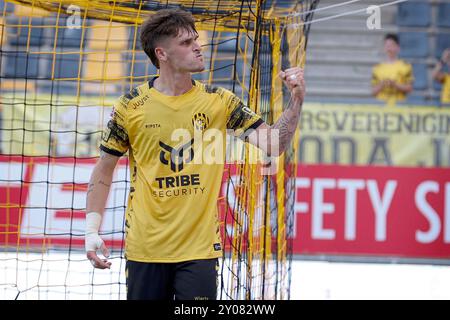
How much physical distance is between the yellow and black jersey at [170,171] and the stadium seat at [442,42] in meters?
9.68

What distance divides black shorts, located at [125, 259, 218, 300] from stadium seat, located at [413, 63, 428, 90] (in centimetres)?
941

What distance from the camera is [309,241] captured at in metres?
10.8

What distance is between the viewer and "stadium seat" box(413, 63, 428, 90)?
13.2 m

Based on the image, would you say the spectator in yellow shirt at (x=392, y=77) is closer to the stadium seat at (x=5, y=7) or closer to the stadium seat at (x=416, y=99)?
the stadium seat at (x=416, y=99)

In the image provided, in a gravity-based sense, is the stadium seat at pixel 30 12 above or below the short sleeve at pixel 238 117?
above

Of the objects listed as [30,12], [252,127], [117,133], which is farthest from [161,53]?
[30,12]

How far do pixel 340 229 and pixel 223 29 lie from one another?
4.60 meters

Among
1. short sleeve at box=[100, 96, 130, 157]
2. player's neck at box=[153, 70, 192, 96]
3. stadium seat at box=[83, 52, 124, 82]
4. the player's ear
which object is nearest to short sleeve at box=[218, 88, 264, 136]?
player's neck at box=[153, 70, 192, 96]

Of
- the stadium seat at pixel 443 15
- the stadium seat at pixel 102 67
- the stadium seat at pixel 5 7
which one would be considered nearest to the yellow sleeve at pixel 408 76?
the stadium seat at pixel 443 15

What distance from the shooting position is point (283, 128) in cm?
442

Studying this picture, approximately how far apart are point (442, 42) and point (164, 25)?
9.86 meters

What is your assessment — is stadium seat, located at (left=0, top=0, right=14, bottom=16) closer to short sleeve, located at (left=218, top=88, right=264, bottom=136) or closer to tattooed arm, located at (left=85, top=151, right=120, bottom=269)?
tattooed arm, located at (left=85, top=151, right=120, bottom=269)

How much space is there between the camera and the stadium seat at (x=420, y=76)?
13.2 m

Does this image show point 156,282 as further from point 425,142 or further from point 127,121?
point 425,142
